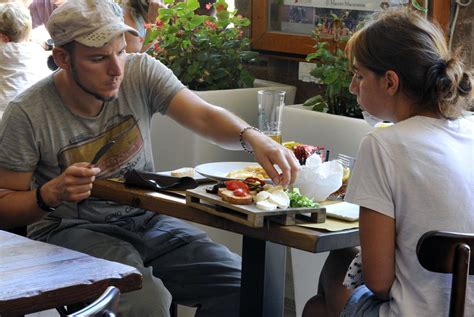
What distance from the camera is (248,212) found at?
2.35 m

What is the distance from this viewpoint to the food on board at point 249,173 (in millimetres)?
2828

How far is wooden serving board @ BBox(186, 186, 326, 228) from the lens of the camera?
235 centimetres

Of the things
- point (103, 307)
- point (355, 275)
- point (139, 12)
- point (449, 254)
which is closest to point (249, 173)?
point (355, 275)

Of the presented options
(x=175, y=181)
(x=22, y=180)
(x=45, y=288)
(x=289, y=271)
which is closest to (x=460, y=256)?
(x=45, y=288)

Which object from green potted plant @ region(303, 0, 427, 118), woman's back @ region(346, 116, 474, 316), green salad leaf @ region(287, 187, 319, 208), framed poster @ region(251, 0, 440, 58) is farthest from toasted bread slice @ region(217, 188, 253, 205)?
framed poster @ region(251, 0, 440, 58)

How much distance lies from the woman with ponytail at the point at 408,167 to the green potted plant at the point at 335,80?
1.31m

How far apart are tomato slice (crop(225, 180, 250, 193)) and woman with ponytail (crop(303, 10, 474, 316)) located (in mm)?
363

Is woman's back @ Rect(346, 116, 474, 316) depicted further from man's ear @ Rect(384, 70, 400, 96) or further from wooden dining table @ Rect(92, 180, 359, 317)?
wooden dining table @ Rect(92, 180, 359, 317)

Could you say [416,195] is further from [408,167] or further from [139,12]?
[139,12]

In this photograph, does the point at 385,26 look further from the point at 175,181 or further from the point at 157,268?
the point at 157,268

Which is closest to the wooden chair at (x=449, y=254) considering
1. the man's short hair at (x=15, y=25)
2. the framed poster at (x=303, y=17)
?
the framed poster at (x=303, y=17)

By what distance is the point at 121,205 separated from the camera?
3.01 m

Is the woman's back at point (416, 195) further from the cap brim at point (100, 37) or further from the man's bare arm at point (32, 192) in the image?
the cap brim at point (100, 37)

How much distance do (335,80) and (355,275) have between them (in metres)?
1.47
